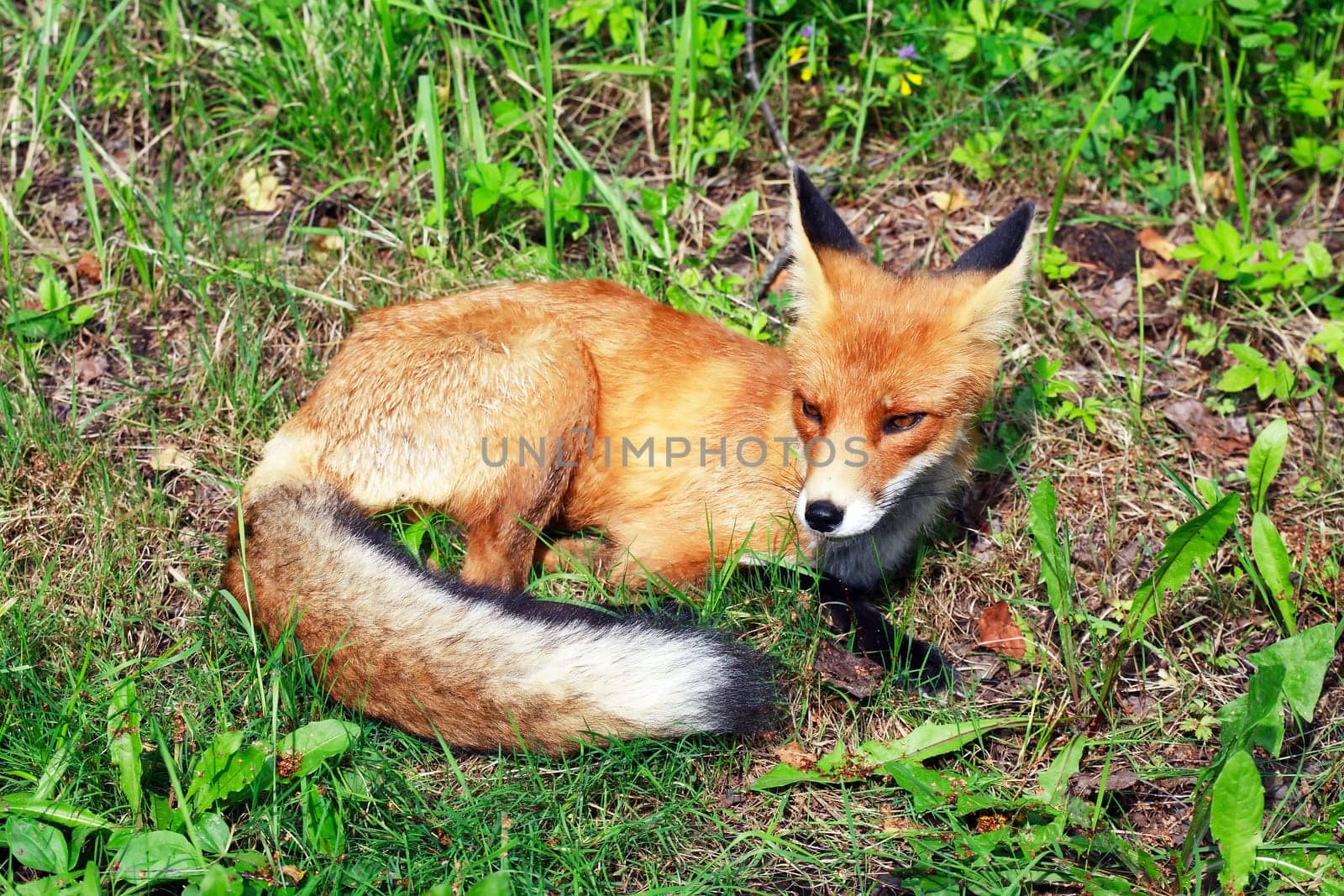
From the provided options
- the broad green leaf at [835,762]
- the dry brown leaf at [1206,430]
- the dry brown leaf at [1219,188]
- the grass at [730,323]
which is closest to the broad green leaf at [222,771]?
the grass at [730,323]

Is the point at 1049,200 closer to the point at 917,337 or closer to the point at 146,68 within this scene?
the point at 917,337

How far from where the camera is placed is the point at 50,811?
2.78 m

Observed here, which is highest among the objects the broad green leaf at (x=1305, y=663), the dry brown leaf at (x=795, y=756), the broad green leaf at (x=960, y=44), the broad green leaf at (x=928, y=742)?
the broad green leaf at (x=960, y=44)

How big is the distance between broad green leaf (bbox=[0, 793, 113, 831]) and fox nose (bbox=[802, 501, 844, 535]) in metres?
2.07

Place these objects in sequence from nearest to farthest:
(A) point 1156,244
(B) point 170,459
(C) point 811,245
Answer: (C) point 811,245, (B) point 170,459, (A) point 1156,244

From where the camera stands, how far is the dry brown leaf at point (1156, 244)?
514cm

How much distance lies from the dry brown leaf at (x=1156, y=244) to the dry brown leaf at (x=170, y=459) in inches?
174

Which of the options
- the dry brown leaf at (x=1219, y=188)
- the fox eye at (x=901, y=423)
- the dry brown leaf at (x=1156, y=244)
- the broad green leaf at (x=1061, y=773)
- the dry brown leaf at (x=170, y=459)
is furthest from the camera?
the dry brown leaf at (x=1219, y=188)

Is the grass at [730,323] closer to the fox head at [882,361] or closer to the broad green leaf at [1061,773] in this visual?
the broad green leaf at [1061,773]

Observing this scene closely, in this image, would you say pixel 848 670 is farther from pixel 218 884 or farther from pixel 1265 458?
pixel 218 884

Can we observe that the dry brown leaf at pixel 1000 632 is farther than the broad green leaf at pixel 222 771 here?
Yes

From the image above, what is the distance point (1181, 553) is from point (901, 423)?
0.89 meters

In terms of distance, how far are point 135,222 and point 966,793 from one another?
4.19 meters

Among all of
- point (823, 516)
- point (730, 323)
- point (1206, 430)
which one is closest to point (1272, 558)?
point (1206, 430)
